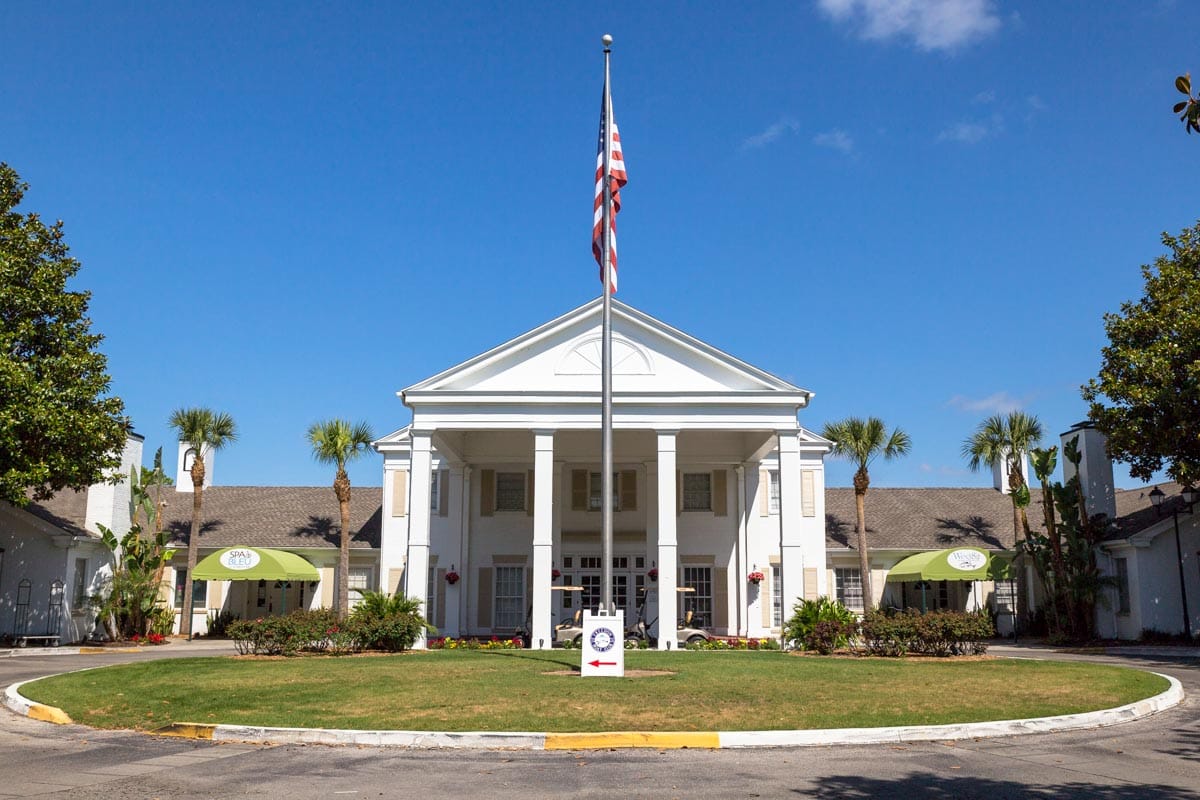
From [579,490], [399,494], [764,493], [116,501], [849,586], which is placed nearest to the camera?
[116,501]

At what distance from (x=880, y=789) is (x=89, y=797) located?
6.36 m

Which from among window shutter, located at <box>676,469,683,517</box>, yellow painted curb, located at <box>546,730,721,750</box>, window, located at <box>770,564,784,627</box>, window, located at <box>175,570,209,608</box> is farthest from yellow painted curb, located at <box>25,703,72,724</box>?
window, located at <box>770,564,784,627</box>

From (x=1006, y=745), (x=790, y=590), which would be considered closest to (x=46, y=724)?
(x=1006, y=745)

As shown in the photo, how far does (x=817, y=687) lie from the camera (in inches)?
591

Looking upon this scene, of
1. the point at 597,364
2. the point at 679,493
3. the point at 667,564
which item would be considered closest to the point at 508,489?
the point at 679,493

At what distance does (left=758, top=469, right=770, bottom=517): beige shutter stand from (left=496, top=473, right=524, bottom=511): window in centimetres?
807

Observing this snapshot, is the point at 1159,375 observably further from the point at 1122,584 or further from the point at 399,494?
the point at 399,494

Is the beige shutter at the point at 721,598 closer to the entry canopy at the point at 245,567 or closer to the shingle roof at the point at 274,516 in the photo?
the shingle roof at the point at 274,516

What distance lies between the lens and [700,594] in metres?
34.0

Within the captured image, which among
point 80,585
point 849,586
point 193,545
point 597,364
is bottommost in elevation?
point 80,585

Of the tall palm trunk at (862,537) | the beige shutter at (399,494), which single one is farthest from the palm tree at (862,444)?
the beige shutter at (399,494)

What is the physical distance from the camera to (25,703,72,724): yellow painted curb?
520 inches

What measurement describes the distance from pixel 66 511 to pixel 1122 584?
33.1 meters

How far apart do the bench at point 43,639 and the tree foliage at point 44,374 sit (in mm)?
5079
